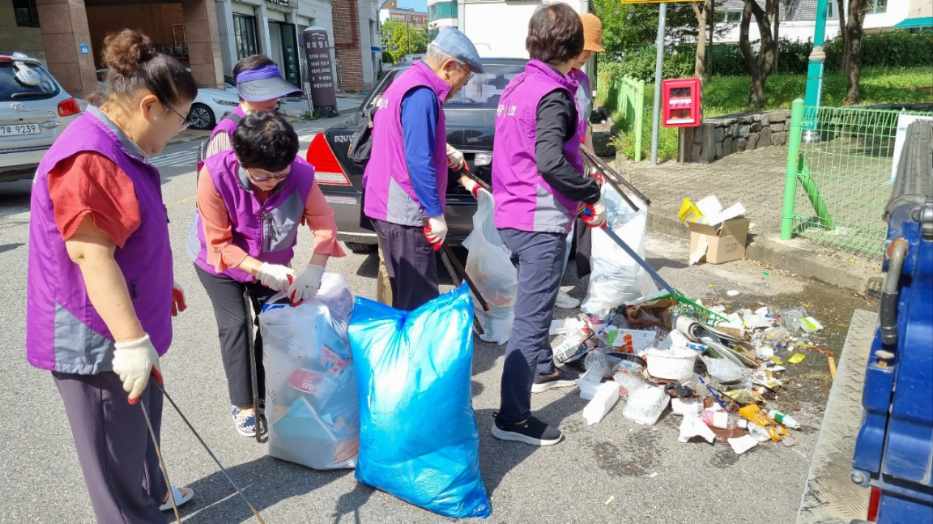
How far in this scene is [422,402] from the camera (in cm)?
255

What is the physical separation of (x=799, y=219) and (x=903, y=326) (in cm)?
469

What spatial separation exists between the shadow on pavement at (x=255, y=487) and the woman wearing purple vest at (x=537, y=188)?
813 mm

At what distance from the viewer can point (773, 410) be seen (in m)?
3.40

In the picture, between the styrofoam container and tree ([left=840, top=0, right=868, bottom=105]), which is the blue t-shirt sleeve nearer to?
the styrofoam container

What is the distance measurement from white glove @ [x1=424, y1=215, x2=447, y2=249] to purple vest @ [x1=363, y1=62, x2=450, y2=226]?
2.8 inches

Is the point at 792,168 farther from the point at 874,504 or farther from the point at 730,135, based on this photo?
the point at 730,135

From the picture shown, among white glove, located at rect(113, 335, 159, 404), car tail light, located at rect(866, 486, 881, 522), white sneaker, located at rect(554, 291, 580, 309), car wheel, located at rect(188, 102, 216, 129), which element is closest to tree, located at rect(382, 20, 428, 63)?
car wheel, located at rect(188, 102, 216, 129)

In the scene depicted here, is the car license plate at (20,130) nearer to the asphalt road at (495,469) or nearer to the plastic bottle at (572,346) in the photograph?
the asphalt road at (495,469)

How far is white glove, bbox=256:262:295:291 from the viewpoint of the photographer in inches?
106

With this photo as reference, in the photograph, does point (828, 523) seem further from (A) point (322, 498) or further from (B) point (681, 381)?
(A) point (322, 498)

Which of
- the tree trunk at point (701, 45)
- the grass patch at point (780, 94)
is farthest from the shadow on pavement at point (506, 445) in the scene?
the tree trunk at point (701, 45)

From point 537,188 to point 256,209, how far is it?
1.19 metres

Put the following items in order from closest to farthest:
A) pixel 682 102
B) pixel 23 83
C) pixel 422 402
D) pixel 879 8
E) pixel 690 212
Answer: pixel 422 402 → pixel 690 212 → pixel 23 83 → pixel 682 102 → pixel 879 8

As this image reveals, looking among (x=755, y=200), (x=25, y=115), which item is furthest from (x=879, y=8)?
(x=25, y=115)
